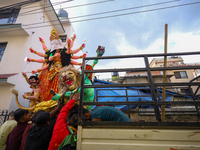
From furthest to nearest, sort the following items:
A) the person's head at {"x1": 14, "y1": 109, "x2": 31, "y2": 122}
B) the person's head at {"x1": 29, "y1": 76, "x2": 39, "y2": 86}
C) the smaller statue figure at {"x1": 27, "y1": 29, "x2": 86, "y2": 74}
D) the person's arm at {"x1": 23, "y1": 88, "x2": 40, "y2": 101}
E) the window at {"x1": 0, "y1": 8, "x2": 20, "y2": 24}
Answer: the window at {"x1": 0, "y1": 8, "x2": 20, "y2": 24}, the smaller statue figure at {"x1": 27, "y1": 29, "x2": 86, "y2": 74}, the person's head at {"x1": 29, "y1": 76, "x2": 39, "y2": 86}, the person's arm at {"x1": 23, "y1": 88, "x2": 40, "y2": 101}, the person's head at {"x1": 14, "y1": 109, "x2": 31, "y2": 122}

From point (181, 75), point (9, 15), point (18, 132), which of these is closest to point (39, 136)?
point (18, 132)

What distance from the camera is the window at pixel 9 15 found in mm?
7988

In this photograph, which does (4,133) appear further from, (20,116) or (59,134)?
(59,134)

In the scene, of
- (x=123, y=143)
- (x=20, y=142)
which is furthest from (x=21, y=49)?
(x=123, y=143)

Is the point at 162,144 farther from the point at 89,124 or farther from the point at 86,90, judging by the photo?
the point at 86,90

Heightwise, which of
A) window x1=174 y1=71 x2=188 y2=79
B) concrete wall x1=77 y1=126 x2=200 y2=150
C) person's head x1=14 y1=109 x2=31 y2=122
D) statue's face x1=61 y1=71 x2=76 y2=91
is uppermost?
window x1=174 y1=71 x2=188 y2=79

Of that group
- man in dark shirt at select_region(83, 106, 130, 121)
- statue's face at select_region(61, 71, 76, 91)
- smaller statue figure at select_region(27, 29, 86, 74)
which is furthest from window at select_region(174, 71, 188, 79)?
man in dark shirt at select_region(83, 106, 130, 121)

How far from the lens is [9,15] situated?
331 inches

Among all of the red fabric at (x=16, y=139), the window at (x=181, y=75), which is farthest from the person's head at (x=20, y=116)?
the window at (x=181, y=75)

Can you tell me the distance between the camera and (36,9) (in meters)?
7.87

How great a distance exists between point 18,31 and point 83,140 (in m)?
7.76

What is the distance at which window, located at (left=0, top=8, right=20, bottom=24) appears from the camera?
26.2 ft

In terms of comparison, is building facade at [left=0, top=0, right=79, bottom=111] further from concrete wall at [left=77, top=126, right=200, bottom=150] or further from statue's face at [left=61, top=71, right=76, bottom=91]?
concrete wall at [left=77, top=126, right=200, bottom=150]

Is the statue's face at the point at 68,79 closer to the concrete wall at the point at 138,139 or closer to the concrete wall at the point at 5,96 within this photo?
the concrete wall at the point at 138,139
